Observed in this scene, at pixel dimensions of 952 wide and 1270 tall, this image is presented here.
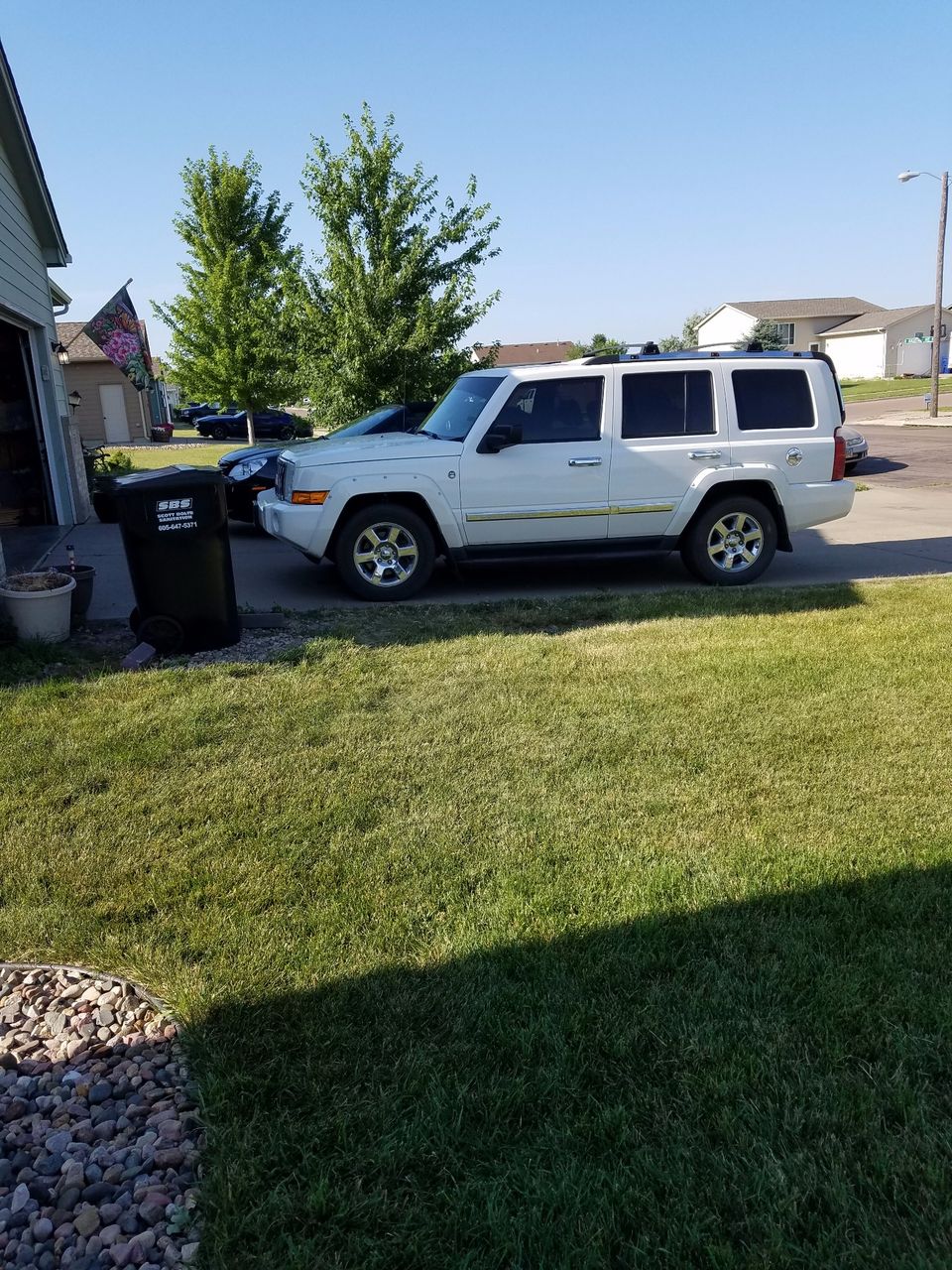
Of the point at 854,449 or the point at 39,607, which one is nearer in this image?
the point at 39,607

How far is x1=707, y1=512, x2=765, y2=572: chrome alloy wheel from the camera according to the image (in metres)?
8.84

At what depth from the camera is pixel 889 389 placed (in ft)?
188

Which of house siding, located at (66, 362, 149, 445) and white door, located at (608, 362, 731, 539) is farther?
house siding, located at (66, 362, 149, 445)

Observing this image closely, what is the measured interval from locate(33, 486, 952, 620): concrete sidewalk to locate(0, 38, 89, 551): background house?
1.84 meters

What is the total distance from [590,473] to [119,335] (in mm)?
11955

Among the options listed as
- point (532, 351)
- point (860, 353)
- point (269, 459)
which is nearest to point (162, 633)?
point (269, 459)

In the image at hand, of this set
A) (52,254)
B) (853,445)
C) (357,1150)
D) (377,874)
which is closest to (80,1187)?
(357,1150)

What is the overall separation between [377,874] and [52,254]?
47.0 ft

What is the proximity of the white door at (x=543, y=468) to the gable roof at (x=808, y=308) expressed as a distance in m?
78.9

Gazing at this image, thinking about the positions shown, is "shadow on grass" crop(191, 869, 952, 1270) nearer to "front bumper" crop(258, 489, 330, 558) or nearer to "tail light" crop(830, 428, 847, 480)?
"front bumper" crop(258, 489, 330, 558)

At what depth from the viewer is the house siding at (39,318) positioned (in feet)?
38.5

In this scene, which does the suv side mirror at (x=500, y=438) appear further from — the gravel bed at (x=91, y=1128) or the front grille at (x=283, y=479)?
the gravel bed at (x=91, y=1128)

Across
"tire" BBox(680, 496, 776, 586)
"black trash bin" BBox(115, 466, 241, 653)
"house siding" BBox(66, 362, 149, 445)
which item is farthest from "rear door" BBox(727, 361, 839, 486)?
"house siding" BBox(66, 362, 149, 445)

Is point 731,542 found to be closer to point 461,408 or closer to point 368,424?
point 461,408
